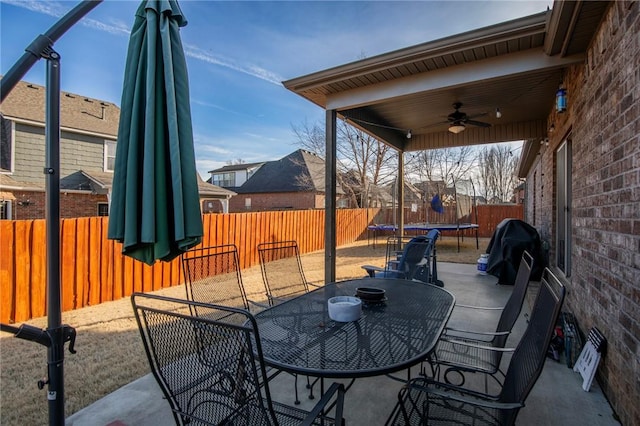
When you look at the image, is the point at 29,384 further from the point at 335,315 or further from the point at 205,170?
the point at 205,170

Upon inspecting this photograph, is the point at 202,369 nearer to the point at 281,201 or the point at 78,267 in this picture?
the point at 78,267

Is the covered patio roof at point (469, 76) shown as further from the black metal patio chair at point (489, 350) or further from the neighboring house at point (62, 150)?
the neighboring house at point (62, 150)

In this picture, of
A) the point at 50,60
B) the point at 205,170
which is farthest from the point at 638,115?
the point at 205,170

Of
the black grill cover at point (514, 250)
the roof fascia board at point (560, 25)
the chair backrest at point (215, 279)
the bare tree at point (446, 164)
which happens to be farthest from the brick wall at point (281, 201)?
the roof fascia board at point (560, 25)

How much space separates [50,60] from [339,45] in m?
6.67

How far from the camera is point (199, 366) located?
59.6 inches

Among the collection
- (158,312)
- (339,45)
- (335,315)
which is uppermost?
(339,45)

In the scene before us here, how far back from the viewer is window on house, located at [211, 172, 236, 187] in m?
24.2

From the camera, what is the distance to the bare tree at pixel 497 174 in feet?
83.3

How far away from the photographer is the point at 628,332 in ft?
6.23

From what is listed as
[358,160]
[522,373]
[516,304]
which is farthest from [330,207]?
[358,160]

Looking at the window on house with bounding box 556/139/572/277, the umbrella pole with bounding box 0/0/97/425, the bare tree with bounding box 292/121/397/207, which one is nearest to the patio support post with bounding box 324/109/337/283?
the window on house with bounding box 556/139/572/277

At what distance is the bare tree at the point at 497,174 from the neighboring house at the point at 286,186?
43.3ft

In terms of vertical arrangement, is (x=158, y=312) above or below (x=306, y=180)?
below
